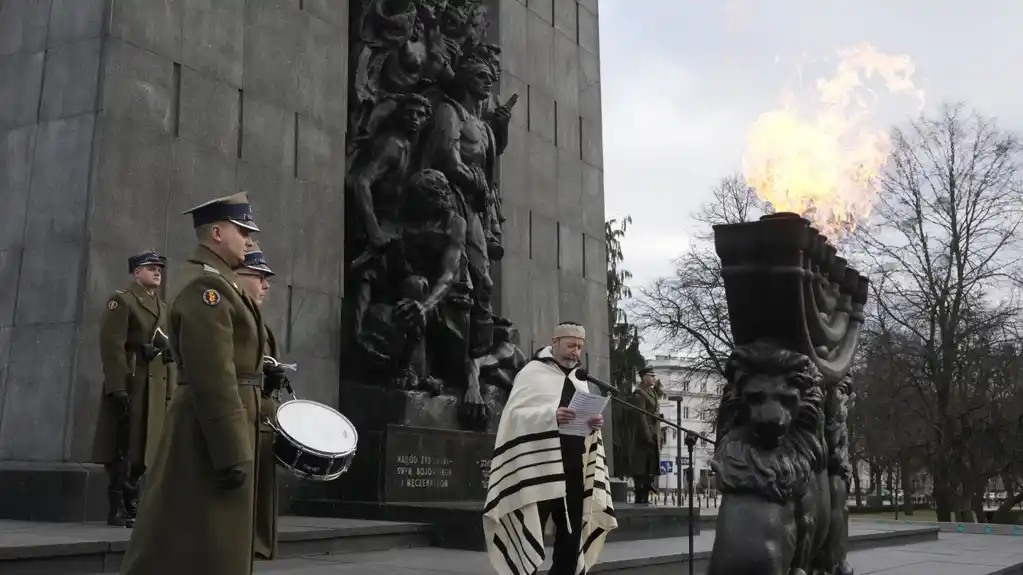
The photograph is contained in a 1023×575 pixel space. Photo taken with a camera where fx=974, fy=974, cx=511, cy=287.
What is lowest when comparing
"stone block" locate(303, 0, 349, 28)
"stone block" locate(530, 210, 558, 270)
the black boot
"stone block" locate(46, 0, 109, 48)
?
the black boot

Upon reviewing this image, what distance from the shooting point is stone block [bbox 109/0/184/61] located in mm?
8648

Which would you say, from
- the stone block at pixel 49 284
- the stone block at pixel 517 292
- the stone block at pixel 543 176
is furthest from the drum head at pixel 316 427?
the stone block at pixel 543 176

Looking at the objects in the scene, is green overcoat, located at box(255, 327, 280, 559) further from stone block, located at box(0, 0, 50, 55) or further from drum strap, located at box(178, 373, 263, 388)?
stone block, located at box(0, 0, 50, 55)

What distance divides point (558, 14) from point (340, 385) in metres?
8.44

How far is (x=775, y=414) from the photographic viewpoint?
4691mm

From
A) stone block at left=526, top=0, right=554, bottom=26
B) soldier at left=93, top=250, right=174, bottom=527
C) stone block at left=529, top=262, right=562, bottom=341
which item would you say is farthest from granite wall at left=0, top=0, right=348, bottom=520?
stone block at left=526, top=0, right=554, bottom=26

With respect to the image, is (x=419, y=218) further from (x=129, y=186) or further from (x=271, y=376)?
(x=271, y=376)

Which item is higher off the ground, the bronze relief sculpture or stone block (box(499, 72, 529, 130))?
stone block (box(499, 72, 529, 130))

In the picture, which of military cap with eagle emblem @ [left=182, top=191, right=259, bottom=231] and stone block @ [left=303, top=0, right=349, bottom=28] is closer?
military cap with eagle emblem @ [left=182, top=191, right=259, bottom=231]

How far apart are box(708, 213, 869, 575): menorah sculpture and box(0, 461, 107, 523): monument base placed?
5219mm

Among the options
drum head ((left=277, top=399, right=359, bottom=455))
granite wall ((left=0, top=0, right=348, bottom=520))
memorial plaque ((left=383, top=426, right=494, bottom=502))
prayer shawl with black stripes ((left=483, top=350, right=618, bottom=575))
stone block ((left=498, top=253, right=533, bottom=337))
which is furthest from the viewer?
stone block ((left=498, top=253, right=533, bottom=337))

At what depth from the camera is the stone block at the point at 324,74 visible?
10648mm

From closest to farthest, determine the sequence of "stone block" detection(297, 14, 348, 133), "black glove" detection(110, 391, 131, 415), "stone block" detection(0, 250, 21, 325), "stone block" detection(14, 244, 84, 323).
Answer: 1. "black glove" detection(110, 391, 131, 415)
2. "stone block" detection(14, 244, 84, 323)
3. "stone block" detection(0, 250, 21, 325)
4. "stone block" detection(297, 14, 348, 133)

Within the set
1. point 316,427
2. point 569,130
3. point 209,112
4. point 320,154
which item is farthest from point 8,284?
point 569,130
